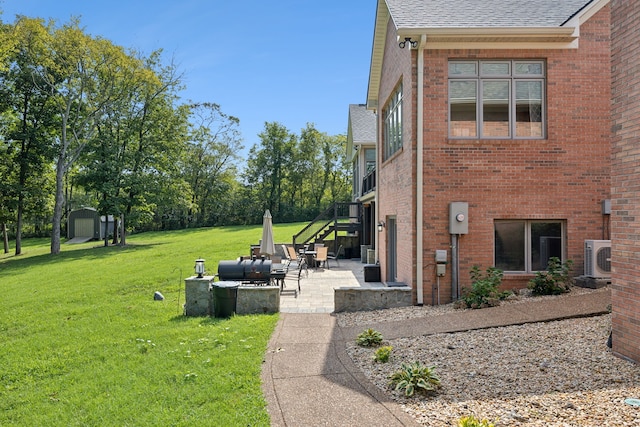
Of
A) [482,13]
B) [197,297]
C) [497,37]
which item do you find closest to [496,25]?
[497,37]

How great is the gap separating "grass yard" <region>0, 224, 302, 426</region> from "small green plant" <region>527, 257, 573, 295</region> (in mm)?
5171

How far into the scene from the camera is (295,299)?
421 inches

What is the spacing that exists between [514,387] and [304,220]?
143 ft

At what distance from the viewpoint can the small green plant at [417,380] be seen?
4.54 m

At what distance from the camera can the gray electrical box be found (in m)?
9.16

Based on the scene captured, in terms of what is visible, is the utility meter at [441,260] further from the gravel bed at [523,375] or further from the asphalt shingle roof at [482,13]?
the asphalt shingle roof at [482,13]

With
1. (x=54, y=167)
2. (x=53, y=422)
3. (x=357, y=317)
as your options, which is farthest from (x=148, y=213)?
(x=53, y=422)

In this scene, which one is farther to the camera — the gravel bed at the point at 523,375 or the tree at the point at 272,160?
the tree at the point at 272,160

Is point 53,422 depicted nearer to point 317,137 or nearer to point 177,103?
point 177,103

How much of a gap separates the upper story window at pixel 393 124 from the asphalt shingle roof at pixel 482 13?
185cm

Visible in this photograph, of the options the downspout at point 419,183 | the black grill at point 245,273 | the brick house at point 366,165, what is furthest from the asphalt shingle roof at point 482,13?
the brick house at point 366,165

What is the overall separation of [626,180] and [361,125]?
65.9ft

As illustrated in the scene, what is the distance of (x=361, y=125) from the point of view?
971 inches

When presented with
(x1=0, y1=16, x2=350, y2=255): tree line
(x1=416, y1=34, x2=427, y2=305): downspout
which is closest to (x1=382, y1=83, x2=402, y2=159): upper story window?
(x1=416, y1=34, x2=427, y2=305): downspout
